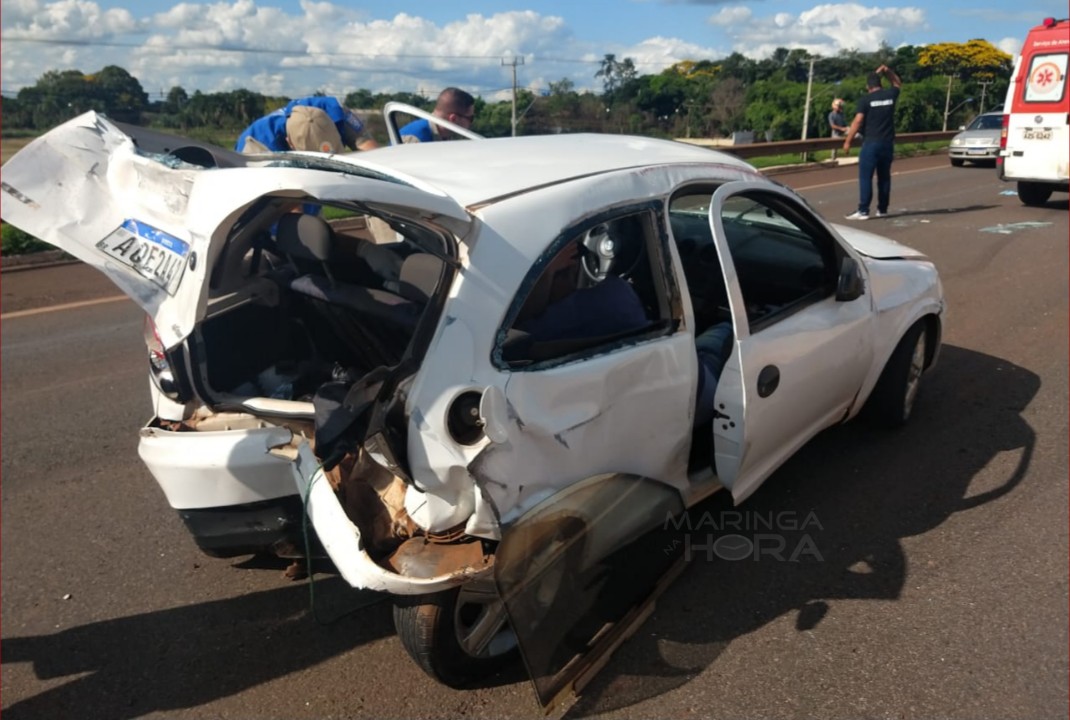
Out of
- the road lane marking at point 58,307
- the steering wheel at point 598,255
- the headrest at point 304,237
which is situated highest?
the headrest at point 304,237

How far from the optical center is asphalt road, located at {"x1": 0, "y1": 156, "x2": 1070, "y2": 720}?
2.60 m

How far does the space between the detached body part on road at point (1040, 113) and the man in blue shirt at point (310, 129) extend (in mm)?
11061

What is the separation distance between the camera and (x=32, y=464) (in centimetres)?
430

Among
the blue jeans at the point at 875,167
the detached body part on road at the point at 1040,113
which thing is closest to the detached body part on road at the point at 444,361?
the blue jeans at the point at 875,167

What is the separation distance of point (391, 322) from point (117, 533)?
1.83m

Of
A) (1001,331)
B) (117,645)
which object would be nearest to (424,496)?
(117,645)

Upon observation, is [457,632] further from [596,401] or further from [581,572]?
[596,401]

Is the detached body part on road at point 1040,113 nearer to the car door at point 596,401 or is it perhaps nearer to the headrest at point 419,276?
the car door at point 596,401

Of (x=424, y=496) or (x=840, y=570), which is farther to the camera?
(x=840, y=570)

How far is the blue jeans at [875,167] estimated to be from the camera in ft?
36.4

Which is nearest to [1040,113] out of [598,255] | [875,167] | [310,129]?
[875,167]

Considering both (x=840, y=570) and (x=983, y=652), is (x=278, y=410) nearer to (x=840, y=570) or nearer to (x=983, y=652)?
(x=840, y=570)

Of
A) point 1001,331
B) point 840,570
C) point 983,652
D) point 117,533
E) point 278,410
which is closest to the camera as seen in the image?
point 278,410

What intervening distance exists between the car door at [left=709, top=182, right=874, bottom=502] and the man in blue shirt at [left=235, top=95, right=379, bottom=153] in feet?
8.92
